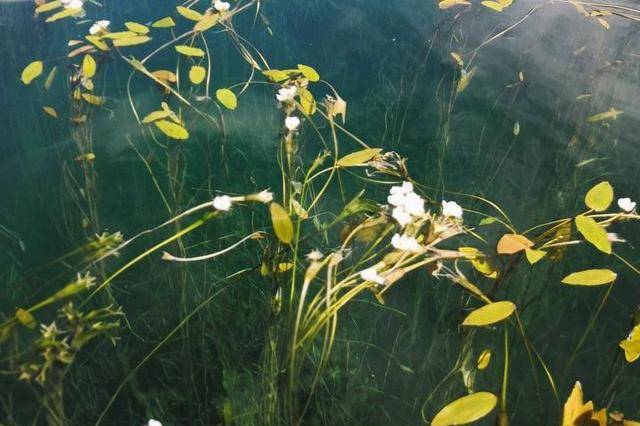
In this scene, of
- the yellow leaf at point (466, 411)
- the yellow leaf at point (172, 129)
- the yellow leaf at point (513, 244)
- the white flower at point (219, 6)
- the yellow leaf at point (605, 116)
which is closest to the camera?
the yellow leaf at point (466, 411)

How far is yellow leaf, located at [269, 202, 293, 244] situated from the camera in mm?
880

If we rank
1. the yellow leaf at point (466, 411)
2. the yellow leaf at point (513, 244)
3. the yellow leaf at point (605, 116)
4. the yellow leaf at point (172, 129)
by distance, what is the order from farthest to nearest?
the yellow leaf at point (605, 116) < the yellow leaf at point (172, 129) < the yellow leaf at point (513, 244) < the yellow leaf at point (466, 411)

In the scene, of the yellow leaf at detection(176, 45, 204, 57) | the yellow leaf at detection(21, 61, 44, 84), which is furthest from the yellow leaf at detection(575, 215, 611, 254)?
the yellow leaf at detection(21, 61, 44, 84)

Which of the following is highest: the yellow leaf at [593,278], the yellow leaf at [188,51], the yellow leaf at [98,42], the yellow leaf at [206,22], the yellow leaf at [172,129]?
the yellow leaf at [206,22]

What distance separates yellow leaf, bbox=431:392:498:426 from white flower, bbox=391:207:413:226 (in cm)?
23

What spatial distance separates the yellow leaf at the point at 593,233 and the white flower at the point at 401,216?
25cm

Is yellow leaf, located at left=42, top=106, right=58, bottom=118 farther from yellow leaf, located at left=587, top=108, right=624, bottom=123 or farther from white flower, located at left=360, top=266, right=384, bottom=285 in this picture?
yellow leaf, located at left=587, top=108, right=624, bottom=123

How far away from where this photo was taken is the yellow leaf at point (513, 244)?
0.96 m

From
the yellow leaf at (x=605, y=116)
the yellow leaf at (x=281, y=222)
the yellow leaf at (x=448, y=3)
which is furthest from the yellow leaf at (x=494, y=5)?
the yellow leaf at (x=281, y=222)

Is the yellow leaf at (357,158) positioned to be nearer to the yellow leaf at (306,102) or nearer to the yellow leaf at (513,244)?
the yellow leaf at (306,102)

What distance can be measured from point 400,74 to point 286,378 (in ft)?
2.17

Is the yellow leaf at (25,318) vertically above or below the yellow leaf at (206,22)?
below

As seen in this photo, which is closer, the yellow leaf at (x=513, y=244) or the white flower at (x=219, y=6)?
the yellow leaf at (x=513, y=244)

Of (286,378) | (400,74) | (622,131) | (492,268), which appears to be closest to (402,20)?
(400,74)
